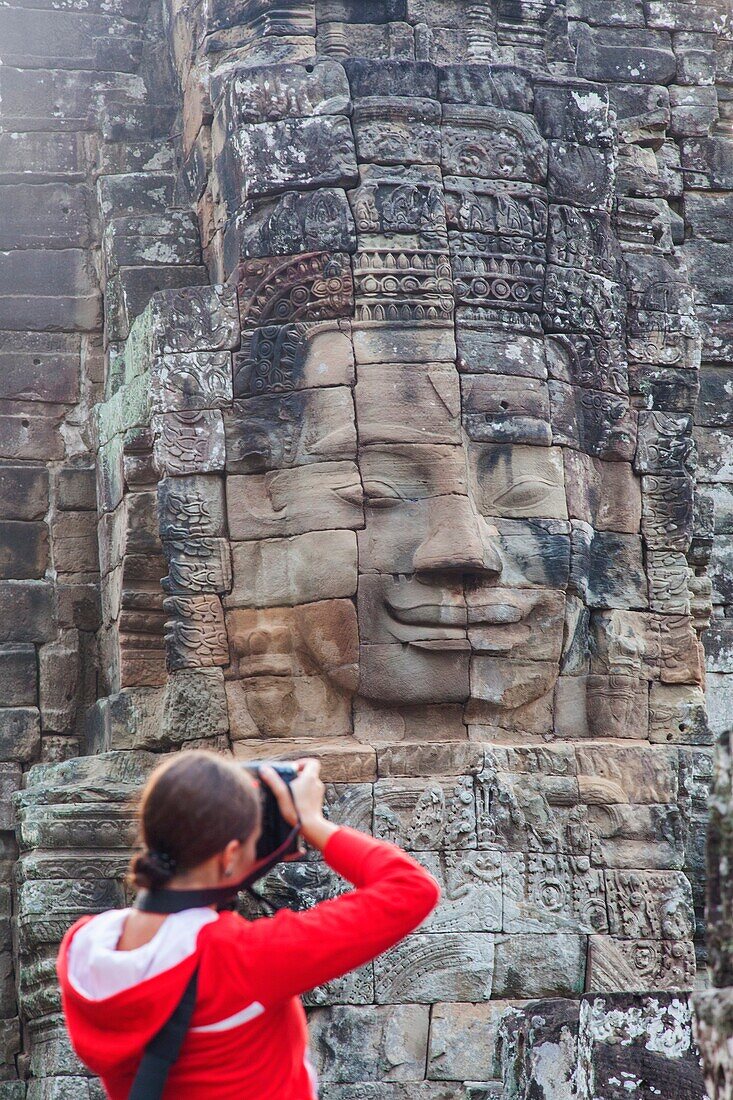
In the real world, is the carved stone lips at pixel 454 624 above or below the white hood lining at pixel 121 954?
above

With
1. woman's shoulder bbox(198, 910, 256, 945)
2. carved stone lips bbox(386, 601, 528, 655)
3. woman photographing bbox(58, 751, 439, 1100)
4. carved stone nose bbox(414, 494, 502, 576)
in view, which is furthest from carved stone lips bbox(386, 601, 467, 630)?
woman's shoulder bbox(198, 910, 256, 945)

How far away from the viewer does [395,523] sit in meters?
8.19

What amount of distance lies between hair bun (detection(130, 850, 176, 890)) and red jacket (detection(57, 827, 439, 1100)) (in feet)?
0.46

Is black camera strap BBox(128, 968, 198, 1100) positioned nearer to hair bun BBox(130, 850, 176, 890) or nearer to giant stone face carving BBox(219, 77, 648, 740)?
hair bun BBox(130, 850, 176, 890)

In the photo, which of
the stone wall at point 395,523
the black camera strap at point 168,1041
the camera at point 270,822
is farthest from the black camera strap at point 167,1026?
the stone wall at point 395,523

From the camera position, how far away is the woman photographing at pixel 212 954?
Result: 12.0 feet

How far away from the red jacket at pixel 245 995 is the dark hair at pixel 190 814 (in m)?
0.16

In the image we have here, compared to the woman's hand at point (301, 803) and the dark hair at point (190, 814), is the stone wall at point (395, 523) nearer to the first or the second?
the woman's hand at point (301, 803)

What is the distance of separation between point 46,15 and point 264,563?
12.1 feet

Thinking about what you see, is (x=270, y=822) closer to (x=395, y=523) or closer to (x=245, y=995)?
(x=245, y=995)

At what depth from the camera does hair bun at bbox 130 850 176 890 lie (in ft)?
12.2

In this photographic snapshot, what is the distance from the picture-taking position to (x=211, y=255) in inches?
356

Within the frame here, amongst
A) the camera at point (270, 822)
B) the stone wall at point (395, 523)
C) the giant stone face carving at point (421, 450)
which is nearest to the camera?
the camera at point (270, 822)

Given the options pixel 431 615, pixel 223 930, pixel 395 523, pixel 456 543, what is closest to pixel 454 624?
pixel 431 615
